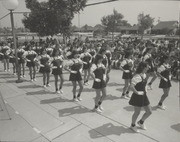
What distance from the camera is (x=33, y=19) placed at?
19609 mm

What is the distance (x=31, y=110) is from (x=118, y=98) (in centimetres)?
333

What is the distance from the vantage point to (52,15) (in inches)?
700

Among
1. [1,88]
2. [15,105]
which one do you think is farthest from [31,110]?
[1,88]

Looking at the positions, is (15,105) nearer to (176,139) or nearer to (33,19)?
(176,139)

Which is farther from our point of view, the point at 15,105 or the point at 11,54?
the point at 11,54

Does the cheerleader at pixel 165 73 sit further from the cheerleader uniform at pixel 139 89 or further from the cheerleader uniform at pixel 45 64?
the cheerleader uniform at pixel 45 64

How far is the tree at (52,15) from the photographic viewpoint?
52.5 feet

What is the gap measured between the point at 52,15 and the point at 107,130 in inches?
600

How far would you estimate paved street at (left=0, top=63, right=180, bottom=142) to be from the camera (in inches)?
182

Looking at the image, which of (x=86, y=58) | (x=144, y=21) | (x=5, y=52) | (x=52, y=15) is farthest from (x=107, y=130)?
(x=144, y=21)

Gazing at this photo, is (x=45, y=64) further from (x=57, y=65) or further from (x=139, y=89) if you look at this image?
(x=139, y=89)

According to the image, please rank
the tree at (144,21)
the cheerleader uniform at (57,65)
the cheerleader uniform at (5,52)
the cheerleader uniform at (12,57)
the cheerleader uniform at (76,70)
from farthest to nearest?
the tree at (144,21), the cheerleader uniform at (5,52), the cheerleader uniform at (12,57), the cheerleader uniform at (57,65), the cheerleader uniform at (76,70)

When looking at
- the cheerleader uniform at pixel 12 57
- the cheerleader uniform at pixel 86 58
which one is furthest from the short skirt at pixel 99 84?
the cheerleader uniform at pixel 12 57

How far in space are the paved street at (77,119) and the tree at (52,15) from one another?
404 inches
